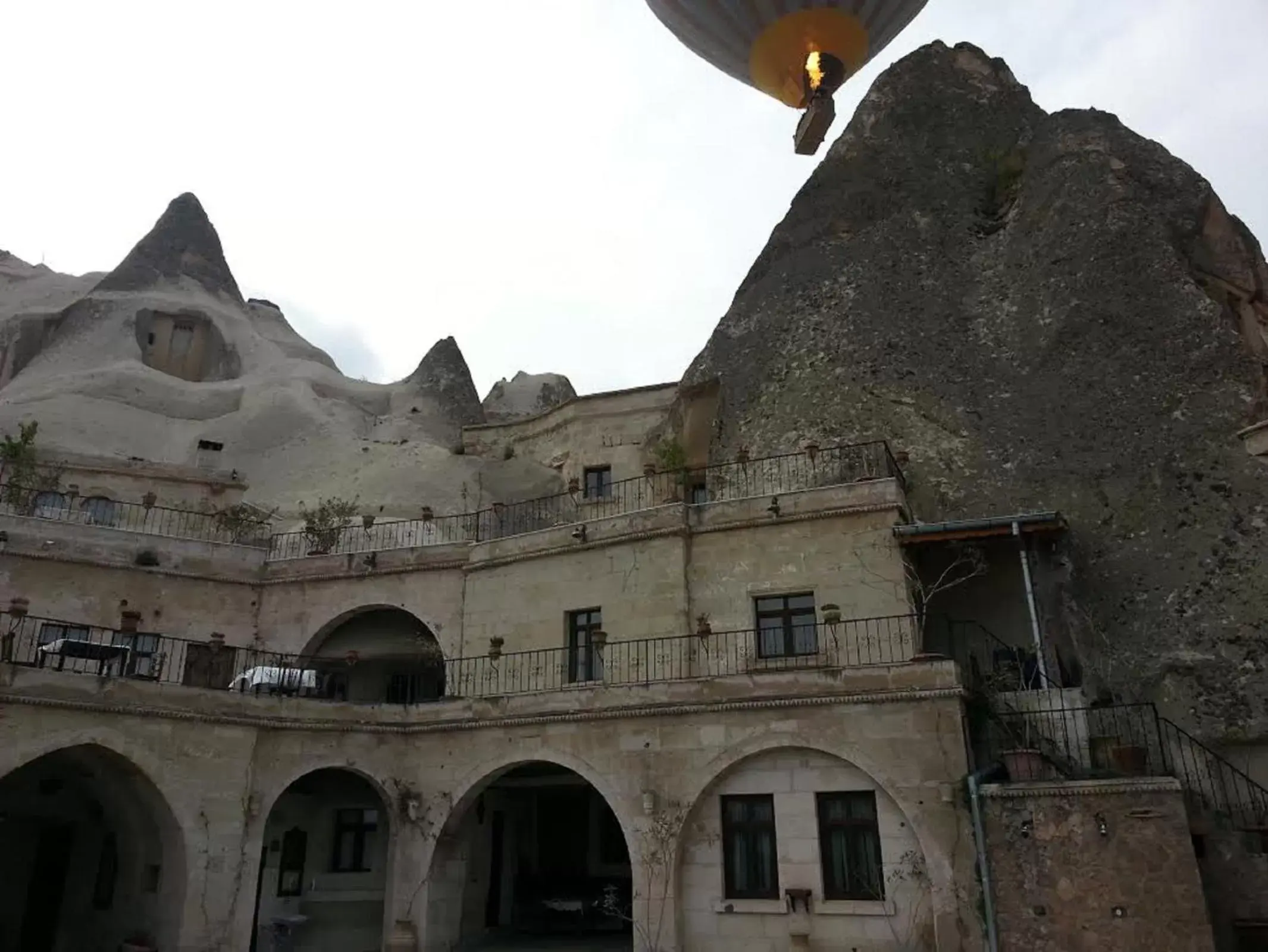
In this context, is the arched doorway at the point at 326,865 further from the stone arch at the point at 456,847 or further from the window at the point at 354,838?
the stone arch at the point at 456,847

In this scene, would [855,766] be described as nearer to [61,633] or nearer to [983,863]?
[983,863]

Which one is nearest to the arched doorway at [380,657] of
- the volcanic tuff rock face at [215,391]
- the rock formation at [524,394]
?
the volcanic tuff rock face at [215,391]

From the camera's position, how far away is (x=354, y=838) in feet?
66.5

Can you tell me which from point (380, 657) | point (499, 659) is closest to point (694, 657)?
point (499, 659)

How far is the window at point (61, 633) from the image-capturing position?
20.2 metres

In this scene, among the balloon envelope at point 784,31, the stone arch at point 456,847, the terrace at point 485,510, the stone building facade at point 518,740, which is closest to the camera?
the balloon envelope at point 784,31

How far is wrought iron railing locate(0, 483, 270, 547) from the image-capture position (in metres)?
26.8

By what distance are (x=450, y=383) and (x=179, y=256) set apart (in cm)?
2318

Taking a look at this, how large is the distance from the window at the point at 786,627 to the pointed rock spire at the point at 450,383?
111 ft

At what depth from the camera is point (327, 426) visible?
43500 mm

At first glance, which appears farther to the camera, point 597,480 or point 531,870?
point 597,480

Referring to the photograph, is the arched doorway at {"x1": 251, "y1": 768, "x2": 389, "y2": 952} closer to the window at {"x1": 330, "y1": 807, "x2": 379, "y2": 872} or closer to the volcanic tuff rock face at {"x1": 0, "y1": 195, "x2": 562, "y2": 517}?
the window at {"x1": 330, "y1": 807, "x2": 379, "y2": 872}

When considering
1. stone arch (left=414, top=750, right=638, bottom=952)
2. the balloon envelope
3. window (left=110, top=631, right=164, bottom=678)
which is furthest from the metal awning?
A: window (left=110, top=631, right=164, bottom=678)

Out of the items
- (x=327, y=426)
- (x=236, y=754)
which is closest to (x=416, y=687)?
(x=236, y=754)
